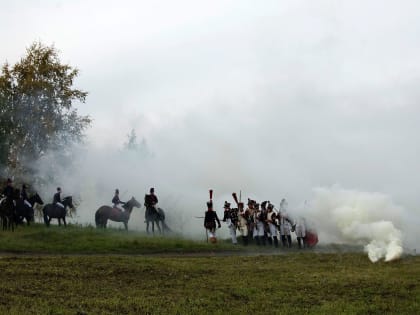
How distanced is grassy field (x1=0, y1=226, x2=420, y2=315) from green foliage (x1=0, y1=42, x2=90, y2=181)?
2163 centimetres

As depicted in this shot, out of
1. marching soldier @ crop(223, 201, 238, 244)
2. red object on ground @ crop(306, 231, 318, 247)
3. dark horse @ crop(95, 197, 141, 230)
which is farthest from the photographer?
dark horse @ crop(95, 197, 141, 230)

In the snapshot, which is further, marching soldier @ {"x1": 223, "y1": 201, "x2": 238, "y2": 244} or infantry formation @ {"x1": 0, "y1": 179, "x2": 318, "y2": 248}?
marching soldier @ {"x1": 223, "y1": 201, "x2": 238, "y2": 244}

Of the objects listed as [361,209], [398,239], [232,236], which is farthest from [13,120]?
[398,239]

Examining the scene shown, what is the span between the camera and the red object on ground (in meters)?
36.8

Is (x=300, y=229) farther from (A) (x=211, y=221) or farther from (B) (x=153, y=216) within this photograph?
(B) (x=153, y=216)

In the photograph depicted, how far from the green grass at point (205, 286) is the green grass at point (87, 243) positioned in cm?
546

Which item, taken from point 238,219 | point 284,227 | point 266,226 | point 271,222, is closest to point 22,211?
point 238,219

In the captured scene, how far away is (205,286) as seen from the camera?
19656 millimetres

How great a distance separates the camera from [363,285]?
19.9m

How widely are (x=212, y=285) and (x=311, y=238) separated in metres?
18.1

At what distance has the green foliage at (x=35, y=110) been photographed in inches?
1955

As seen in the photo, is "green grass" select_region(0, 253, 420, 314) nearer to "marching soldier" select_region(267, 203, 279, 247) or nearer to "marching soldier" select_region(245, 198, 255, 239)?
"marching soldier" select_region(267, 203, 279, 247)

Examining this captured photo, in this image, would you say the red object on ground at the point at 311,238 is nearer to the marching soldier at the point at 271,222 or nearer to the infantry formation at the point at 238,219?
the infantry formation at the point at 238,219

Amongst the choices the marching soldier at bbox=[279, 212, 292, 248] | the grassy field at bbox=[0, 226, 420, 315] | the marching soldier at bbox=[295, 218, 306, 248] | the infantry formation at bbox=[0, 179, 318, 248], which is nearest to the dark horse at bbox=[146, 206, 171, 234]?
the infantry formation at bbox=[0, 179, 318, 248]
